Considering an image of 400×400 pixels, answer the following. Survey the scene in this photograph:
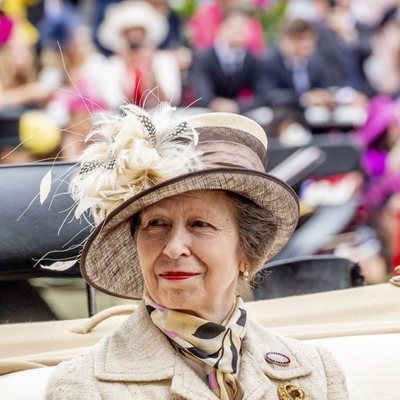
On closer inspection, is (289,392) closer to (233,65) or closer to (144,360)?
(144,360)

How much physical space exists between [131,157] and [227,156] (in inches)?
7.7

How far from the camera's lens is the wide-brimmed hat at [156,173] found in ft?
8.41

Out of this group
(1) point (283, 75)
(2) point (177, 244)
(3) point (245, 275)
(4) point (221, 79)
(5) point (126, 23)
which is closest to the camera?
(2) point (177, 244)

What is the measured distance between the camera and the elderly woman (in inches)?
101

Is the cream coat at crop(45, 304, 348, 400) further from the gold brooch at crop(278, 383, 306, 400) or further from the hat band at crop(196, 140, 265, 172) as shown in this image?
the hat band at crop(196, 140, 265, 172)

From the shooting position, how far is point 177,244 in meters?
2.55

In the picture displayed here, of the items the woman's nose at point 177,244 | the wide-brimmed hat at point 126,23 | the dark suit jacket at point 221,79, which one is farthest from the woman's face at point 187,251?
the dark suit jacket at point 221,79

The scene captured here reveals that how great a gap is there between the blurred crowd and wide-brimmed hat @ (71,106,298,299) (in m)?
3.53

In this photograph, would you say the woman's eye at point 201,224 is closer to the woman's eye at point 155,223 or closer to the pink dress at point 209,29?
the woman's eye at point 155,223

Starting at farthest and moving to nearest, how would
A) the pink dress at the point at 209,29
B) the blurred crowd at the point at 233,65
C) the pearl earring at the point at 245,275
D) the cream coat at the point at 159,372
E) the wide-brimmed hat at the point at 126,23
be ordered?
the pink dress at the point at 209,29, the wide-brimmed hat at the point at 126,23, the blurred crowd at the point at 233,65, the pearl earring at the point at 245,275, the cream coat at the point at 159,372

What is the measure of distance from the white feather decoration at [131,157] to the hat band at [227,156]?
28 millimetres

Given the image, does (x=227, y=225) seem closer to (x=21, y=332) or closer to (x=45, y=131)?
(x=21, y=332)

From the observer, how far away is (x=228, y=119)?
271 centimetres

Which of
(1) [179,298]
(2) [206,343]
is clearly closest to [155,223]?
(1) [179,298]
